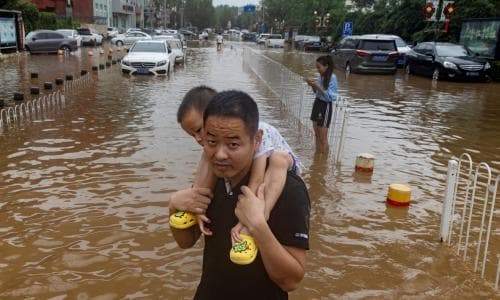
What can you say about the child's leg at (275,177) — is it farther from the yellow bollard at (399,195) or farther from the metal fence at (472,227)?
the yellow bollard at (399,195)

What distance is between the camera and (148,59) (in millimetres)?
18578

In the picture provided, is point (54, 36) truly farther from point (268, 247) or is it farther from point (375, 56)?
point (268, 247)

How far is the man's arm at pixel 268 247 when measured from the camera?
1.66 meters

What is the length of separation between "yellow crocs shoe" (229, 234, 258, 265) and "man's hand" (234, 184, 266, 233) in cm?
5

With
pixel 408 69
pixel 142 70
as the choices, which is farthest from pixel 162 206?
pixel 408 69

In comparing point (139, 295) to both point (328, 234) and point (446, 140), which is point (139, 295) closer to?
point (328, 234)

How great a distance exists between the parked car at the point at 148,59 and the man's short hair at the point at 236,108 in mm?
17317

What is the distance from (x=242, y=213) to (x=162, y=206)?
13.6 ft

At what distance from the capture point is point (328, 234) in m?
5.09

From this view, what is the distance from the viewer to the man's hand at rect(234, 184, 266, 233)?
166cm

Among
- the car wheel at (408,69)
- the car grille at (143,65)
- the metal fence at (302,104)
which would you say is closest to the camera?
the metal fence at (302,104)

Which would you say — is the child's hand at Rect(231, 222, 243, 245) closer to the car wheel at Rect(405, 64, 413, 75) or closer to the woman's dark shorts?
the woman's dark shorts

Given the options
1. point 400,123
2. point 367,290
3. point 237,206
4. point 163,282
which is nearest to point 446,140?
point 400,123

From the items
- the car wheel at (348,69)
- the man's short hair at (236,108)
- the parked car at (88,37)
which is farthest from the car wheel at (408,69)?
the parked car at (88,37)
